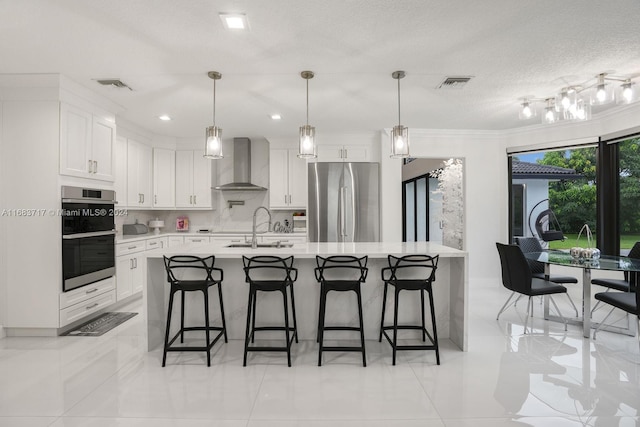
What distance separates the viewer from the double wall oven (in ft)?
11.7

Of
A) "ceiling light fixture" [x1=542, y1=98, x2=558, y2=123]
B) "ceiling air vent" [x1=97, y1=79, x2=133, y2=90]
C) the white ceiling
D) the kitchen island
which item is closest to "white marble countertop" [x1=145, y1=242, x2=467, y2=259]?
the kitchen island

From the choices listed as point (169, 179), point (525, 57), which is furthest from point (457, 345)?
point (169, 179)

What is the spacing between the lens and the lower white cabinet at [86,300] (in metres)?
3.58

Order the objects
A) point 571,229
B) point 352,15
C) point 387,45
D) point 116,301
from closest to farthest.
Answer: point 352,15 → point 387,45 → point 116,301 → point 571,229

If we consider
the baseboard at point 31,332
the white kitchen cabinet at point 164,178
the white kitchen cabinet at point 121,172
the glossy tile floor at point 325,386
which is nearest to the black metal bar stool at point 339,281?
the glossy tile floor at point 325,386

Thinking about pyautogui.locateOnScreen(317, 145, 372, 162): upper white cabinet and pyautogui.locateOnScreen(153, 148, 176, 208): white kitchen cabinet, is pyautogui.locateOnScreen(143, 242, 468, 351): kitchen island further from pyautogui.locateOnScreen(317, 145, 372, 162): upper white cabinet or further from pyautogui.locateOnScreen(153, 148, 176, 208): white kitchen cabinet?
pyautogui.locateOnScreen(153, 148, 176, 208): white kitchen cabinet

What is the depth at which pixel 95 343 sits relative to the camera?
339cm

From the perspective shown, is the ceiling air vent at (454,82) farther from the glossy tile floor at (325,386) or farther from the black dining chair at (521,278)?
the glossy tile floor at (325,386)

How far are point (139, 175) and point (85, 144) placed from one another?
164cm

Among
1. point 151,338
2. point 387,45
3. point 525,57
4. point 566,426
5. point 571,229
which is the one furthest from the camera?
point 571,229

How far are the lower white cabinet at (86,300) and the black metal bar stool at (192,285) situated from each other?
48.1 inches

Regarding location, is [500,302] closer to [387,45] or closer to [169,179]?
[387,45]

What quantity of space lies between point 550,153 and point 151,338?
6.00 metres

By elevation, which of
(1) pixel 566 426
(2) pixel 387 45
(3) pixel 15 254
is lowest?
(1) pixel 566 426
